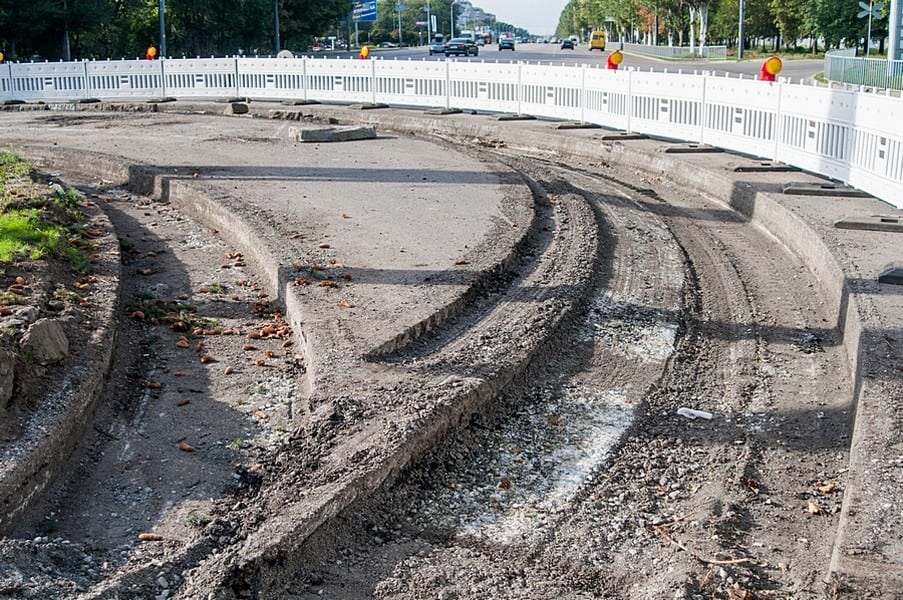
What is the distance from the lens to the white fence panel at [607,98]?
21.7 meters

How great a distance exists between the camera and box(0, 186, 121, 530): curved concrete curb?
570cm

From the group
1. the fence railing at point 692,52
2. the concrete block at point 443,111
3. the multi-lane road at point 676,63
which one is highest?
the fence railing at point 692,52

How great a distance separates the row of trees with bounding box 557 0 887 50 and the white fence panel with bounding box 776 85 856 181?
166 ft

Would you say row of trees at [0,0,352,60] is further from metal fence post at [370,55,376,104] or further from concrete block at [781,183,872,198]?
concrete block at [781,183,872,198]

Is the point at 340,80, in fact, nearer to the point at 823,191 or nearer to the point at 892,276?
the point at 823,191

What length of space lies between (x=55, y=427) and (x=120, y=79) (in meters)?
31.1

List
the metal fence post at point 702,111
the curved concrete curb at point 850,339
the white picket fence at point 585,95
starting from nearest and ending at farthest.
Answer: the curved concrete curb at point 850,339 < the white picket fence at point 585,95 < the metal fence post at point 702,111

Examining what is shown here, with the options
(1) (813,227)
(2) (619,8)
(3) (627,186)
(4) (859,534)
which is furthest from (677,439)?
(2) (619,8)

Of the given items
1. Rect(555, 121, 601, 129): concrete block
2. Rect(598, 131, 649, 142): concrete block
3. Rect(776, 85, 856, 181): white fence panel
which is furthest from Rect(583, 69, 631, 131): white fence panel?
Rect(776, 85, 856, 181): white fence panel

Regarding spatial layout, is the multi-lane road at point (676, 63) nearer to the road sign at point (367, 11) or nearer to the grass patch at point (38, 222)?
the grass patch at point (38, 222)

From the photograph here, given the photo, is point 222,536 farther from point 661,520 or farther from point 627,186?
point 627,186

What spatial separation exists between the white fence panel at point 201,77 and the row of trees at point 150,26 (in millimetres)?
15164

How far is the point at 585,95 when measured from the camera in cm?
2336

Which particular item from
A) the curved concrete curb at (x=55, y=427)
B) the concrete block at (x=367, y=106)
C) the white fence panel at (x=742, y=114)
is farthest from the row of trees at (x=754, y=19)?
the curved concrete curb at (x=55, y=427)
